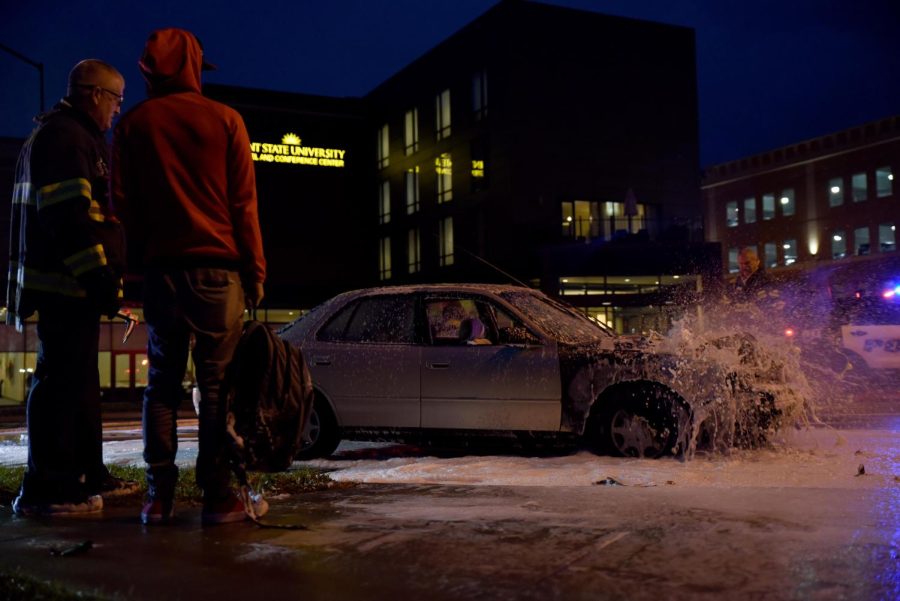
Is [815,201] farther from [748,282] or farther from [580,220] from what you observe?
[748,282]

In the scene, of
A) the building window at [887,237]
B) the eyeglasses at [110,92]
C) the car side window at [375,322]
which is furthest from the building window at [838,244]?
the eyeglasses at [110,92]

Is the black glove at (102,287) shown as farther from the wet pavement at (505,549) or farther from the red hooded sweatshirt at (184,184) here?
the wet pavement at (505,549)

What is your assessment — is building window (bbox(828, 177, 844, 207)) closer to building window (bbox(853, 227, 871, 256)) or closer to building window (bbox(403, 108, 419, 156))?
building window (bbox(853, 227, 871, 256))

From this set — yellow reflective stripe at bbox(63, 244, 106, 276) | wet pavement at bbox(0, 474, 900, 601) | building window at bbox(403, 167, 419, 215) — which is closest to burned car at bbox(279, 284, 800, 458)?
wet pavement at bbox(0, 474, 900, 601)

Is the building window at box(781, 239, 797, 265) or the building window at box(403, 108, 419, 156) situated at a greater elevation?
the building window at box(403, 108, 419, 156)

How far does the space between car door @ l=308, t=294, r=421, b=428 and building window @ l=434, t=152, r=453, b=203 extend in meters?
34.4

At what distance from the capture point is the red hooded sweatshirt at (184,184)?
176 inches

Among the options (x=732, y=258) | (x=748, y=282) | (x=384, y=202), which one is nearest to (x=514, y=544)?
(x=748, y=282)

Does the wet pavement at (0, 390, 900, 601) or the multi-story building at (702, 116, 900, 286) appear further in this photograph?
the multi-story building at (702, 116, 900, 286)

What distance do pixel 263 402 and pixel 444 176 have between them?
1546 inches

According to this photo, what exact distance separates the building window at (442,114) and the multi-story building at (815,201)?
2080cm

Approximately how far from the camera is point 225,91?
46.4 m

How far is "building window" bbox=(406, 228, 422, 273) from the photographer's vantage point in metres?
45.4

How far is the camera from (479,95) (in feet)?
134
